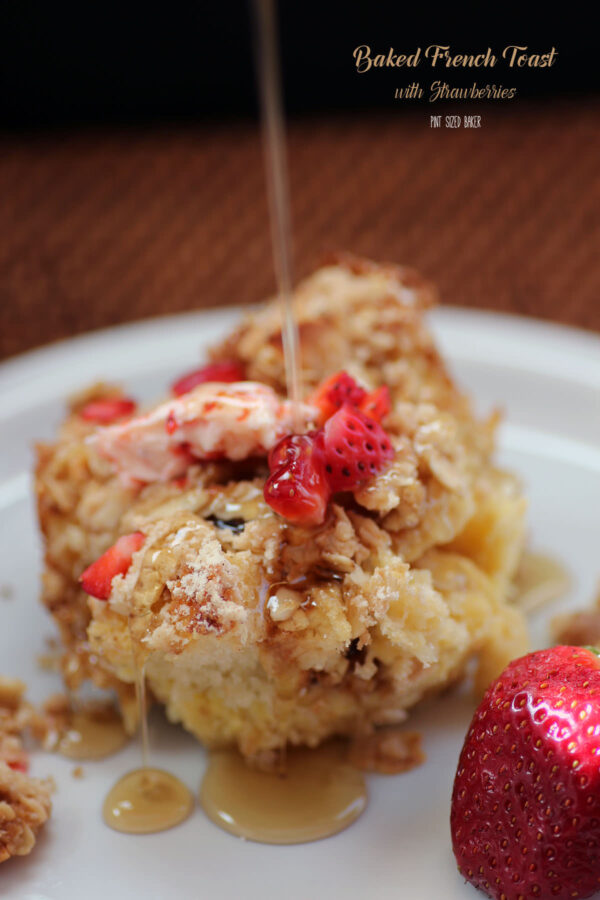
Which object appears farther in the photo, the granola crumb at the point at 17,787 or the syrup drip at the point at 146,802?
the syrup drip at the point at 146,802

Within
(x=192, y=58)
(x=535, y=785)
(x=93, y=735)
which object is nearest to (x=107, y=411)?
(x=93, y=735)

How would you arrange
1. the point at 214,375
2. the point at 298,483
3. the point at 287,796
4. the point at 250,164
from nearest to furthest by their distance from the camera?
the point at 298,483
the point at 287,796
the point at 214,375
the point at 250,164

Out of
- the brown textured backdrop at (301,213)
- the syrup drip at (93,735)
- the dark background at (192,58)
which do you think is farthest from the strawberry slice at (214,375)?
the dark background at (192,58)

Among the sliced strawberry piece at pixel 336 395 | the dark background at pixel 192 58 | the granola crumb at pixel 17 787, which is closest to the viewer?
the granola crumb at pixel 17 787

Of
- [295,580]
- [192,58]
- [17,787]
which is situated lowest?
[17,787]

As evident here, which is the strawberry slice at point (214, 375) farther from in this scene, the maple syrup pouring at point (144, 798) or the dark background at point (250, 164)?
the dark background at point (250, 164)

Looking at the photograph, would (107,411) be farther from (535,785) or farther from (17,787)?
(535,785)

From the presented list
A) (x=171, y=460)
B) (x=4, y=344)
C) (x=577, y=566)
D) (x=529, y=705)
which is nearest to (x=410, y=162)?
(x=4, y=344)

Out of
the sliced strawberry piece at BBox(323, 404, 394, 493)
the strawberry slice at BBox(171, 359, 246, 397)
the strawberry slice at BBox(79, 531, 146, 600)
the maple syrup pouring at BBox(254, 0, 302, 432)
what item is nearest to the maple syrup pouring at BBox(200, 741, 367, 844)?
the strawberry slice at BBox(79, 531, 146, 600)
